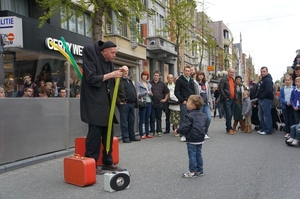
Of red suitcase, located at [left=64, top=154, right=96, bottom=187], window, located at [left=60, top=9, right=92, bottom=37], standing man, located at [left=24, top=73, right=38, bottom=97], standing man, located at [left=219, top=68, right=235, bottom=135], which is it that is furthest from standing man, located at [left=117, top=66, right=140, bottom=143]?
window, located at [left=60, top=9, right=92, bottom=37]

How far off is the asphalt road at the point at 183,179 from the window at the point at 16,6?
10.4m

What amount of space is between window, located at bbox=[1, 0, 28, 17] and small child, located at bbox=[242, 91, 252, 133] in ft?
35.3

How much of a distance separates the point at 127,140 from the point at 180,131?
390 centimetres

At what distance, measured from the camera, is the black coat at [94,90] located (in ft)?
16.6

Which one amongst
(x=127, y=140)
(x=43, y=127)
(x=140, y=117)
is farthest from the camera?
(x=140, y=117)

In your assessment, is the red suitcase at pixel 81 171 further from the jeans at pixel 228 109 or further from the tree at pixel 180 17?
the tree at pixel 180 17

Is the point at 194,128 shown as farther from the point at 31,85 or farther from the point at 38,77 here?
the point at 38,77

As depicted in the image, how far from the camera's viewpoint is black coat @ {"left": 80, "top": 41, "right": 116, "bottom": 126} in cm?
505

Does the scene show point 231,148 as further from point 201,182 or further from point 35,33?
point 35,33

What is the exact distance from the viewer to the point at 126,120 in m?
8.95

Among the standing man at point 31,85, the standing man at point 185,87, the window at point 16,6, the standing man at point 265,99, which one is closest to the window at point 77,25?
the window at point 16,6

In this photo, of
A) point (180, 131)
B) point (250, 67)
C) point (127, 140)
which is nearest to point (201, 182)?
point (180, 131)

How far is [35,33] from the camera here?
15703 mm

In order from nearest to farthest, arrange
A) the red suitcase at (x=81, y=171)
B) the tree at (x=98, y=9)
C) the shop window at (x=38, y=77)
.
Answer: the red suitcase at (x=81, y=171)
the shop window at (x=38, y=77)
the tree at (x=98, y=9)
